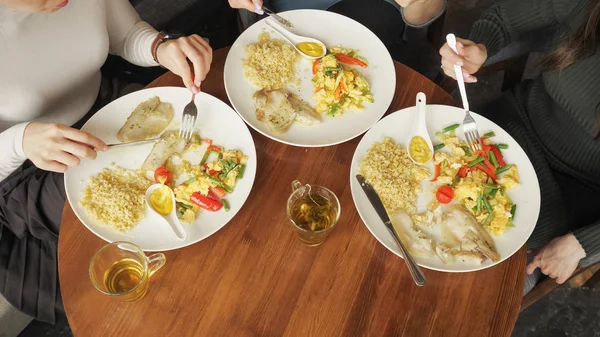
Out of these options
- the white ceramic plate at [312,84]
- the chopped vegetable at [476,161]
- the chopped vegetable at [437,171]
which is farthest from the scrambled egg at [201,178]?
the chopped vegetable at [476,161]

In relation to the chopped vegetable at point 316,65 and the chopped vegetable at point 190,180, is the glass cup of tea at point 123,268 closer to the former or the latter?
the chopped vegetable at point 190,180

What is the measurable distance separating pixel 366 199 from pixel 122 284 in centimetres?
70

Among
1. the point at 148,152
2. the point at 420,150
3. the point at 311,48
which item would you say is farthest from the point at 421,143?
the point at 148,152

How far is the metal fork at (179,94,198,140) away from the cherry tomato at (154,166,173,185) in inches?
5.3

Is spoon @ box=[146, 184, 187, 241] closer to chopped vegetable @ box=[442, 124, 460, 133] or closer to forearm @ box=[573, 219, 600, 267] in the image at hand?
chopped vegetable @ box=[442, 124, 460, 133]

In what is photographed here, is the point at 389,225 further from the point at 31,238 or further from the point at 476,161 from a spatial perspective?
the point at 31,238

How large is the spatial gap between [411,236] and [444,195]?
0.17 m

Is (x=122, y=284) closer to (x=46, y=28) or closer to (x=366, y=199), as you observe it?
(x=366, y=199)

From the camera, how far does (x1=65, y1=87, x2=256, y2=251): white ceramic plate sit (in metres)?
1.27

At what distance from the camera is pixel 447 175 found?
55.2 inches

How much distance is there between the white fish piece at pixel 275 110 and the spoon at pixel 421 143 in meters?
0.38

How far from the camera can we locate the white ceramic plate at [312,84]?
147cm

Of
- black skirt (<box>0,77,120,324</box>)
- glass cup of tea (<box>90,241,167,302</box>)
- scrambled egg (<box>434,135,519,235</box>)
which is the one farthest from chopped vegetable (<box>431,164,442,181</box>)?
black skirt (<box>0,77,120,324</box>)

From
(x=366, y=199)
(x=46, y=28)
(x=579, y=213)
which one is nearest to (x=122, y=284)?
(x=366, y=199)
